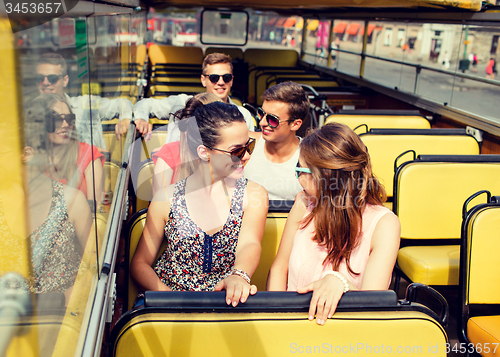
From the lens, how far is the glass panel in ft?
31.1

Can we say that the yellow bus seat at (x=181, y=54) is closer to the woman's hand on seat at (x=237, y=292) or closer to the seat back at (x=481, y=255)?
the seat back at (x=481, y=255)

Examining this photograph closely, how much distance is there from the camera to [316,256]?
1624 mm

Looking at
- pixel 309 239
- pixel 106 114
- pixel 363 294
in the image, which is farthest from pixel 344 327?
pixel 106 114

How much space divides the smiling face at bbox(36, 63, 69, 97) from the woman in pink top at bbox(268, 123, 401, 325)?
3.44 ft

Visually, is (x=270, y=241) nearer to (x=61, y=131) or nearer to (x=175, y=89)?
(x=61, y=131)

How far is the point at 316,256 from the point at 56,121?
116 centimetres

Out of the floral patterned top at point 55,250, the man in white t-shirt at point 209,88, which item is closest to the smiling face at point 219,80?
the man in white t-shirt at point 209,88

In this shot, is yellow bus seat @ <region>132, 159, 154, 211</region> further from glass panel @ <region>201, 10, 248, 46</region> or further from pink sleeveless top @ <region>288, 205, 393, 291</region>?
glass panel @ <region>201, 10, 248, 46</region>

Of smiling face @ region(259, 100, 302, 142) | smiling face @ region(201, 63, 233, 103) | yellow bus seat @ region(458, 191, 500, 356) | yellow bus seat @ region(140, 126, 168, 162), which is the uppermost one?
smiling face @ region(201, 63, 233, 103)

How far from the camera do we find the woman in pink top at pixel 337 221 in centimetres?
157

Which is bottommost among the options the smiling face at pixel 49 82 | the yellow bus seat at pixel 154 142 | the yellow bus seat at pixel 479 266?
the yellow bus seat at pixel 479 266

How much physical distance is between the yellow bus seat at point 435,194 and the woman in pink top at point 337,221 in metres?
0.94

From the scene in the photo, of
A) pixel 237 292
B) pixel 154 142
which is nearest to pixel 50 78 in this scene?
pixel 237 292

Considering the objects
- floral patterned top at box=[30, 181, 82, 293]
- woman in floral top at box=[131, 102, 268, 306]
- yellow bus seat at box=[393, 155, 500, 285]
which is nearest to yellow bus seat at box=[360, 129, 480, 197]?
yellow bus seat at box=[393, 155, 500, 285]
